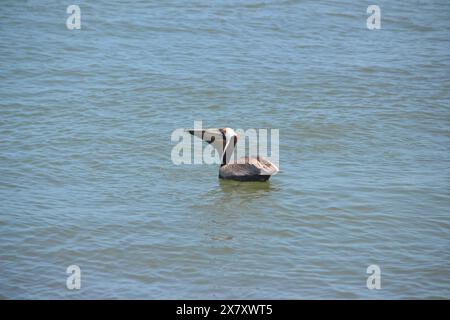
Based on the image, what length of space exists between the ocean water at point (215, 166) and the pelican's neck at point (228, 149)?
1.29 ft

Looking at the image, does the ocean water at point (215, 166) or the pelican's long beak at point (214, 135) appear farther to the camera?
the pelican's long beak at point (214, 135)

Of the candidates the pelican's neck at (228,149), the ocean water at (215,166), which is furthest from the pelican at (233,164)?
the ocean water at (215,166)

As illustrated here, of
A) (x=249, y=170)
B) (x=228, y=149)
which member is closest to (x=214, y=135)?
(x=228, y=149)

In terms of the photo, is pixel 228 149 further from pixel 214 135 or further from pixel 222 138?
pixel 214 135

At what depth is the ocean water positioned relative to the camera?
31.3 feet

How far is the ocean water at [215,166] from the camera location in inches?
376

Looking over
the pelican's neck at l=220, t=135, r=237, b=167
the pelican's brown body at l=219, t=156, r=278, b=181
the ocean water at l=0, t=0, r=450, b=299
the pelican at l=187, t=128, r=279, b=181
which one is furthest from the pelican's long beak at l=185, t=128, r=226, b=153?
the ocean water at l=0, t=0, r=450, b=299

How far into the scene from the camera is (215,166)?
13.2 meters

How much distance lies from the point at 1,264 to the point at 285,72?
29.4 ft

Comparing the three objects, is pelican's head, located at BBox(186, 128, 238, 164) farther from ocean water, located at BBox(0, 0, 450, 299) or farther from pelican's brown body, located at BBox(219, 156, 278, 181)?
ocean water, located at BBox(0, 0, 450, 299)

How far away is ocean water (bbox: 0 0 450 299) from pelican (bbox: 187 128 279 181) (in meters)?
0.22

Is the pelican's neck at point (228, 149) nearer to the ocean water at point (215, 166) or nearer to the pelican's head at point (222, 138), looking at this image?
the pelican's head at point (222, 138)
